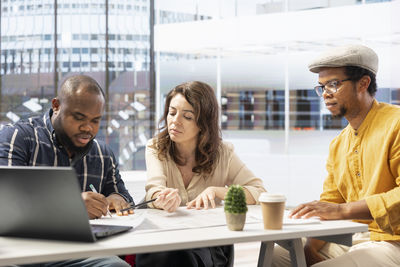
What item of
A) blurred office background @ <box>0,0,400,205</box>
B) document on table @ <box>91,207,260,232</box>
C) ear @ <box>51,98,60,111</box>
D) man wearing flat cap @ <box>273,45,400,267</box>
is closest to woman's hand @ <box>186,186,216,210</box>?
document on table @ <box>91,207,260,232</box>

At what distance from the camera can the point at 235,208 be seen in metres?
1.79

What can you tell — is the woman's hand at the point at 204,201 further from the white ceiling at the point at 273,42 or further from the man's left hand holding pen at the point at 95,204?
the white ceiling at the point at 273,42

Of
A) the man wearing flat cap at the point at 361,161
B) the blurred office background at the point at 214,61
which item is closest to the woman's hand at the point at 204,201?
the man wearing flat cap at the point at 361,161

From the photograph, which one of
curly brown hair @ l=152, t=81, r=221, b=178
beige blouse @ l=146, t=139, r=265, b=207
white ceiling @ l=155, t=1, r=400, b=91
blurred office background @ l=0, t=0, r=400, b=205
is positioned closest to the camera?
beige blouse @ l=146, t=139, r=265, b=207

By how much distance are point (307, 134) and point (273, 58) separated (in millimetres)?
1135

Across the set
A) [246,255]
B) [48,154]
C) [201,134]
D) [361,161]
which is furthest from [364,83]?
[246,255]

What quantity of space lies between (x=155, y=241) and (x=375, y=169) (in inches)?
45.2

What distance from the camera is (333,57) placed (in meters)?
2.42

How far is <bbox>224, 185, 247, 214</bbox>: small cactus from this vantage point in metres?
1.79

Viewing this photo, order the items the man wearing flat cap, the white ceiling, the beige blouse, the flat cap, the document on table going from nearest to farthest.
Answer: the document on table, the man wearing flat cap, the flat cap, the beige blouse, the white ceiling

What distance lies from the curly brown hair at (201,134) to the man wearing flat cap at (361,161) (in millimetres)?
574

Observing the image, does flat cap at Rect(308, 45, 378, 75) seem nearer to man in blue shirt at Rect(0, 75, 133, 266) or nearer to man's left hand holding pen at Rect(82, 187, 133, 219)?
man in blue shirt at Rect(0, 75, 133, 266)

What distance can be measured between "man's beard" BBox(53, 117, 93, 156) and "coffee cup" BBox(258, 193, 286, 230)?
3.04 ft

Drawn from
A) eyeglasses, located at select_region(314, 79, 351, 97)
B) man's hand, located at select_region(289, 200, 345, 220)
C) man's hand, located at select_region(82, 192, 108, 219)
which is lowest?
man's hand, located at select_region(289, 200, 345, 220)
